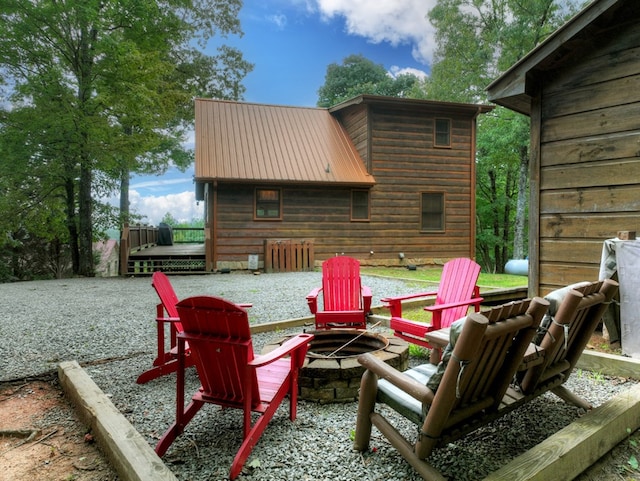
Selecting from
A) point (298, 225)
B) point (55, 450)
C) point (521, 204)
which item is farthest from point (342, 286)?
point (521, 204)

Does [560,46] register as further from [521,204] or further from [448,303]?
[521,204]

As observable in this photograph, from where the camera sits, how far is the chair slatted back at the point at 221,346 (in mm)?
2008

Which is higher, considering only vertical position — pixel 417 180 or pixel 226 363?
pixel 417 180

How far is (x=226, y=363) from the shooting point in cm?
211

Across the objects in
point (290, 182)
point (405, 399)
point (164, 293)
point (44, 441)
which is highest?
point (290, 182)

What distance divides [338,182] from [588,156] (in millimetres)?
8110

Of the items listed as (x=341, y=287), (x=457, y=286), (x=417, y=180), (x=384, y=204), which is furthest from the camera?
(x=417, y=180)

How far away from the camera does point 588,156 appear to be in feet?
14.4

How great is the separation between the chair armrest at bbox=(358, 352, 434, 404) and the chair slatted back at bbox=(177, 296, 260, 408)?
632mm

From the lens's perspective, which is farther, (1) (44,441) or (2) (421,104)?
Result: (2) (421,104)

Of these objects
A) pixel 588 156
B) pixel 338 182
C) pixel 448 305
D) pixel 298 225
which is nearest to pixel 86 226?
pixel 298 225

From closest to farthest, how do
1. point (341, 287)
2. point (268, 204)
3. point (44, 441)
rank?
point (44, 441), point (341, 287), point (268, 204)

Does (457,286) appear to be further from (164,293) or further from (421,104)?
(421,104)

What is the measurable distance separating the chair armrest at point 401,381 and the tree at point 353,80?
2733cm
